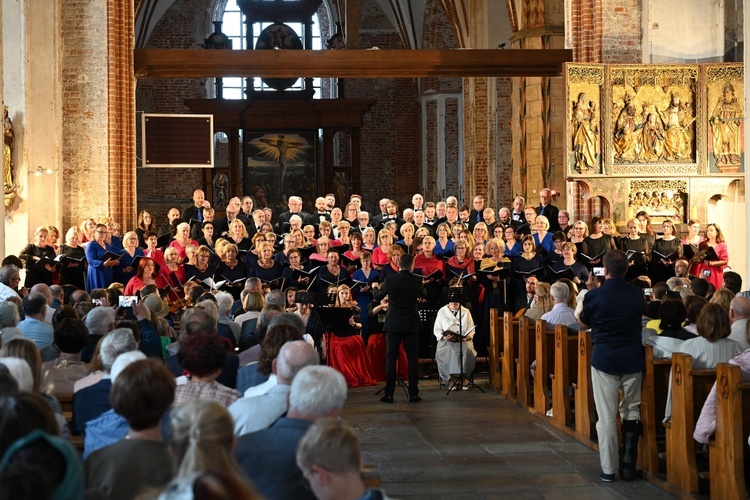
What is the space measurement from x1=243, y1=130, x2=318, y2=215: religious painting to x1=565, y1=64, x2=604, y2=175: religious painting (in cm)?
1347

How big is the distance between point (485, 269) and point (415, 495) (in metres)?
6.48

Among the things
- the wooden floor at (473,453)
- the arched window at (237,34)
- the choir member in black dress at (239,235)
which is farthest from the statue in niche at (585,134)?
the arched window at (237,34)

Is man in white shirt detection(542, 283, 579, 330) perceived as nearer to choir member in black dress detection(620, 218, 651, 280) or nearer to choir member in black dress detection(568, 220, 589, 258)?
choir member in black dress detection(620, 218, 651, 280)

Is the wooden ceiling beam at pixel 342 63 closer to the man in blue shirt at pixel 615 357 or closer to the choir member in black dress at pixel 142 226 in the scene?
the choir member in black dress at pixel 142 226

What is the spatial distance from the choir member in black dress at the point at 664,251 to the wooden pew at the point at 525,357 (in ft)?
12.8

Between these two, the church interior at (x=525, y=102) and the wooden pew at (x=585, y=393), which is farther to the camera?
the church interior at (x=525, y=102)

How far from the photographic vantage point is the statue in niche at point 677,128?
15789 millimetres

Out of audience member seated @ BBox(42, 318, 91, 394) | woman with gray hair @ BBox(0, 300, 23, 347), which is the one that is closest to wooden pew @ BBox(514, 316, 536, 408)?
woman with gray hair @ BBox(0, 300, 23, 347)

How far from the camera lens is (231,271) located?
1336 cm

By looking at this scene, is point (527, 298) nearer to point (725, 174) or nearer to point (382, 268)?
point (382, 268)

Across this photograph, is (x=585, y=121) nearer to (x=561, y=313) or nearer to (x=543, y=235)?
(x=543, y=235)

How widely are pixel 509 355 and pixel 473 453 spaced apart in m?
3.12

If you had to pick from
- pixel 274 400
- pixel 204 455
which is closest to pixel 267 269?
pixel 274 400

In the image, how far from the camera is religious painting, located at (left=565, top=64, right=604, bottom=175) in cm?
1564
